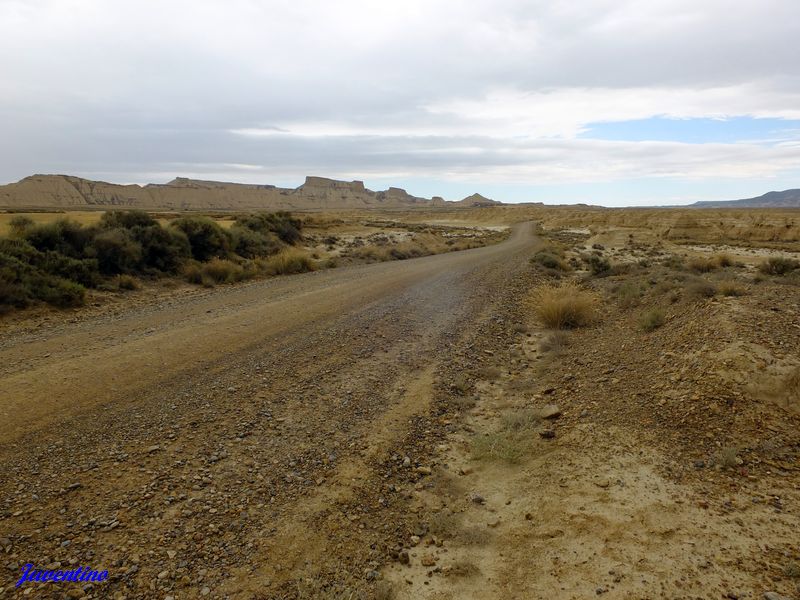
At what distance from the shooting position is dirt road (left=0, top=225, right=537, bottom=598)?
3508mm

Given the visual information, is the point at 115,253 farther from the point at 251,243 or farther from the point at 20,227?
the point at 251,243

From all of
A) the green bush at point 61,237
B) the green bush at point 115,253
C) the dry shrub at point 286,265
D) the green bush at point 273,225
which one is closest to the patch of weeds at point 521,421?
the green bush at point 115,253

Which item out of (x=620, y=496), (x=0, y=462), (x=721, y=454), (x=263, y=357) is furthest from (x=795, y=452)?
(x=0, y=462)

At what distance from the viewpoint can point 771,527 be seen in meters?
3.53

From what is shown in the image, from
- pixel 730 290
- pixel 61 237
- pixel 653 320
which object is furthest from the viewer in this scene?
pixel 61 237

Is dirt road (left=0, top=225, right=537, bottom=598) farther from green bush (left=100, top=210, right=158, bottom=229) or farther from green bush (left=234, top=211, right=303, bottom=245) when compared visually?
green bush (left=234, top=211, right=303, bottom=245)

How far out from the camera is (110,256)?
1512cm

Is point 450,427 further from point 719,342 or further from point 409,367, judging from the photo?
point 719,342

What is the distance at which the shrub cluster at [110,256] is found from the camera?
1178cm

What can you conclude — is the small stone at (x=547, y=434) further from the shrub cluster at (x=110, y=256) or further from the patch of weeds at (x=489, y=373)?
the shrub cluster at (x=110, y=256)

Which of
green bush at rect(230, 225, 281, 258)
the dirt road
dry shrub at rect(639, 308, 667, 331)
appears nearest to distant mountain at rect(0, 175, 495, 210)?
green bush at rect(230, 225, 281, 258)

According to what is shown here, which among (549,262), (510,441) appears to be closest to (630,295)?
(510,441)

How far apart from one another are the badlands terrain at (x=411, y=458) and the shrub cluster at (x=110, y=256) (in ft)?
7.99

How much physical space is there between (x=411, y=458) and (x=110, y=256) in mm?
13834
